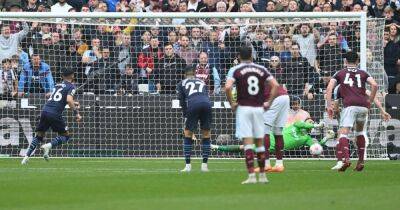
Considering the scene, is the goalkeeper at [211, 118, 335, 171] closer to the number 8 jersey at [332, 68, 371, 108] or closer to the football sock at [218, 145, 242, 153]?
the football sock at [218, 145, 242, 153]

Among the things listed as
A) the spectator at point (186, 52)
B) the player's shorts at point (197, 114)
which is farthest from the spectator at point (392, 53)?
the player's shorts at point (197, 114)

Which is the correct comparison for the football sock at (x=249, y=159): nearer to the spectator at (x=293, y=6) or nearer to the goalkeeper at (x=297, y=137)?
the goalkeeper at (x=297, y=137)

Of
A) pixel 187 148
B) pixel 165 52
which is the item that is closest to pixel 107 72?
pixel 165 52

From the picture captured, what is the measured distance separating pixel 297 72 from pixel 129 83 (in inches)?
177

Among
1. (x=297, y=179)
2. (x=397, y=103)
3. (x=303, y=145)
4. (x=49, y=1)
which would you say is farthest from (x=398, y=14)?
(x=297, y=179)

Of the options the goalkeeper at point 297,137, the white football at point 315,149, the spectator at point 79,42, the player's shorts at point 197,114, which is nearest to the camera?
the player's shorts at point 197,114

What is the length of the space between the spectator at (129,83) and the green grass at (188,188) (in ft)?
16.6

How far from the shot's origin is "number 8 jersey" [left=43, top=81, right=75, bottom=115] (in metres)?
26.6

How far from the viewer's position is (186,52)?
30141 millimetres

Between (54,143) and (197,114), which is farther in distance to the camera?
(54,143)

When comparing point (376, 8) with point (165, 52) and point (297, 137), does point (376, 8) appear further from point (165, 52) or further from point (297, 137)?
point (165, 52)

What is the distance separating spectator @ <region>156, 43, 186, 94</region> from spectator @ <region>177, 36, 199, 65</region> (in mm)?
135

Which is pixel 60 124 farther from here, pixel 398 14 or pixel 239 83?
pixel 398 14

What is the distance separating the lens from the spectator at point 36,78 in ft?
96.4
